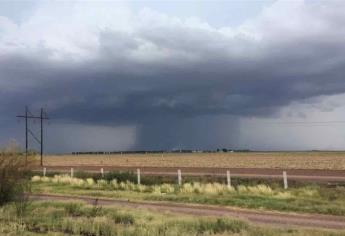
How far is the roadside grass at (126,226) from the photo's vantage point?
13.4 metres

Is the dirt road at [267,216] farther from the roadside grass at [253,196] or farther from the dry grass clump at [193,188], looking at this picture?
the dry grass clump at [193,188]

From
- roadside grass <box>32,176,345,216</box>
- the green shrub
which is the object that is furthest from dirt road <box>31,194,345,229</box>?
the green shrub

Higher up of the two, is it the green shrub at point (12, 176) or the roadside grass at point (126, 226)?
the green shrub at point (12, 176)

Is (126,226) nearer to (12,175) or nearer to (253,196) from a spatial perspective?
(12,175)

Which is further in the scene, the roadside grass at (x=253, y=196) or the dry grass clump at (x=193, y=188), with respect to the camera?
the dry grass clump at (x=193, y=188)

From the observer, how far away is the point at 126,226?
585 inches

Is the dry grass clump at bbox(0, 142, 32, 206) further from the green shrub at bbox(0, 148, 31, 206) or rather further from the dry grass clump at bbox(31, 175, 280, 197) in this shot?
the dry grass clump at bbox(31, 175, 280, 197)

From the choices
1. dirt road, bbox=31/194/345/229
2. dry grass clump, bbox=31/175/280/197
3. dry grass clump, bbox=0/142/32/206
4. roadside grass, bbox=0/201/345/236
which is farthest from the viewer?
dry grass clump, bbox=31/175/280/197

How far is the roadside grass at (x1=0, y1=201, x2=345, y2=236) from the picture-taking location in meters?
13.4

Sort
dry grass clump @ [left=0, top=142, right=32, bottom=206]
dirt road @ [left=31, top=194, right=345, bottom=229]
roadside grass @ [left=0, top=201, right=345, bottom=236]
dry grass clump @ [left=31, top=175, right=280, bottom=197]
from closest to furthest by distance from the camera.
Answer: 1. roadside grass @ [left=0, top=201, right=345, bottom=236]
2. dirt road @ [left=31, top=194, right=345, bottom=229]
3. dry grass clump @ [left=0, top=142, right=32, bottom=206]
4. dry grass clump @ [left=31, top=175, right=280, bottom=197]

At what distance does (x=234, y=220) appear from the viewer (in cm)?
1521

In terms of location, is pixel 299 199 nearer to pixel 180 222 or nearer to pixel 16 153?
pixel 180 222

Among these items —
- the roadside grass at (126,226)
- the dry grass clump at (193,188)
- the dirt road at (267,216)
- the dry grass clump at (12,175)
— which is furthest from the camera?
the dry grass clump at (193,188)

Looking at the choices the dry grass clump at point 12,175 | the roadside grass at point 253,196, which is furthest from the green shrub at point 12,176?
the roadside grass at point 253,196
